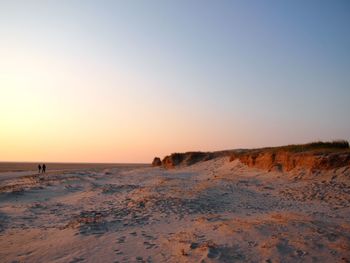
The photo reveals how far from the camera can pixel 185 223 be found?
9.27 meters

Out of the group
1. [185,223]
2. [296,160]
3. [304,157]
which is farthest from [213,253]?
[296,160]

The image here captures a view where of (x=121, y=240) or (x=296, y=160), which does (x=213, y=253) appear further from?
(x=296, y=160)

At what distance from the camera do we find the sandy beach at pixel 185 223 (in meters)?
6.91

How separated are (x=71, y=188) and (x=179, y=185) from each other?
5420 millimetres

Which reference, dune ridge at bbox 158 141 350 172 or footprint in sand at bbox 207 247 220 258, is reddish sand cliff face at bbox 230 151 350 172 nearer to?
dune ridge at bbox 158 141 350 172

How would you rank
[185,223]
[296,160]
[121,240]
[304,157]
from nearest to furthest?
[121,240] < [185,223] < [304,157] < [296,160]

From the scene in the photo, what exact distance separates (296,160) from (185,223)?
10753 mm

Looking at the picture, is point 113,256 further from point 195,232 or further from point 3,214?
point 3,214

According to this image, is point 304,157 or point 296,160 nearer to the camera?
point 304,157

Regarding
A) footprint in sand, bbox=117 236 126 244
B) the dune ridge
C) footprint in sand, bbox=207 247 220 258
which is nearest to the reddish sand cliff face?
the dune ridge

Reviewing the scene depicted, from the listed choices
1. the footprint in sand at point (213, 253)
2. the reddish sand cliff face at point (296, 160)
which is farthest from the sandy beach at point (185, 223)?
the reddish sand cliff face at point (296, 160)

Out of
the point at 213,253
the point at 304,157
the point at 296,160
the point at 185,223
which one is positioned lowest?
the point at 213,253

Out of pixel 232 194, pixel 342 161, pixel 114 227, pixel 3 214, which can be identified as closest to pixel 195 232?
pixel 114 227

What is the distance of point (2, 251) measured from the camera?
24.3 feet
